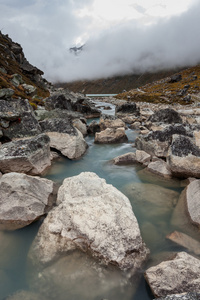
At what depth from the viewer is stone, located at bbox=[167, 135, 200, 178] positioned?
11.8m

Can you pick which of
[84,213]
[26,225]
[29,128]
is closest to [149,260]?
[84,213]

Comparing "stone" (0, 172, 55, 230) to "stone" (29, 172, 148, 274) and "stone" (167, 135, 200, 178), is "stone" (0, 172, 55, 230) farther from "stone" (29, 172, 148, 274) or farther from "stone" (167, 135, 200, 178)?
"stone" (167, 135, 200, 178)

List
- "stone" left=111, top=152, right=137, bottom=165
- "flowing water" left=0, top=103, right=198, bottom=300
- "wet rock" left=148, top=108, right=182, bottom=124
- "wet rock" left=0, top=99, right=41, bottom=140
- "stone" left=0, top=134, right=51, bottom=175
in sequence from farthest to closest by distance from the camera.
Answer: "wet rock" left=148, top=108, right=182, bottom=124 → "wet rock" left=0, top=99, right=41, bottom=140 → "stone" left=111, top=152, right=137, bottom=165 → "stone" left=0, top=134, right=51, bottom=175 → "flowing water" left=0, top=103, right=198, bottom=300

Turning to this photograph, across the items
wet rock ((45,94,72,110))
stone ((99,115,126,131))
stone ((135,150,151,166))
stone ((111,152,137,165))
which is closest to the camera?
stone ((135,150,151,166))

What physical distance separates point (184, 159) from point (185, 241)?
5.60 meters

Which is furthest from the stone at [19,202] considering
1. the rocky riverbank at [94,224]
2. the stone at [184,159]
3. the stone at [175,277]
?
the stone at [184,159]

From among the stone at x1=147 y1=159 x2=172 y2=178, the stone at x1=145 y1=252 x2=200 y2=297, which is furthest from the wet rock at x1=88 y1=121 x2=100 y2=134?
the stone at x1=145 y1=252 x2=200 y2=297

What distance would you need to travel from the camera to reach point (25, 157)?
12672 millimetres

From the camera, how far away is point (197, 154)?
1193 cm

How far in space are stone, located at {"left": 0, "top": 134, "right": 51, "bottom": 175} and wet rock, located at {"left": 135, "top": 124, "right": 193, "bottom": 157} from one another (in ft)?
28.4

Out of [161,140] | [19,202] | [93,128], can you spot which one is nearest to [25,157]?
[19,202]

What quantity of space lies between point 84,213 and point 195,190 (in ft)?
19.7

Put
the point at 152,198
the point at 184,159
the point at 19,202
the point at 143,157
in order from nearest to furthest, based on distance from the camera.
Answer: the point at 19,202
the point at 152,198
the point at 184,159
the point at 143,157

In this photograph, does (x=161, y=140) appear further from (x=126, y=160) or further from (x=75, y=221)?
(x=75, y=221)
